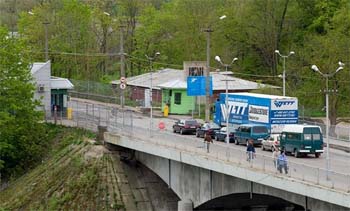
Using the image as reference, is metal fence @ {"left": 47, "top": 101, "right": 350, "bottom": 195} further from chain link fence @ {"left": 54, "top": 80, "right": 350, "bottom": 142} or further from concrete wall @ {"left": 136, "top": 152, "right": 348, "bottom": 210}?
chain link fence @ {"left": 54, "top": 80, "right": 350, "bottom": 142}

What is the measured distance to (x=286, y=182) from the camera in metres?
41.2

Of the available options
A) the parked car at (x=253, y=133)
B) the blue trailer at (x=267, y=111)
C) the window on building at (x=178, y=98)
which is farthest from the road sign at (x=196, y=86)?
the parked car at (x=253, y=133)

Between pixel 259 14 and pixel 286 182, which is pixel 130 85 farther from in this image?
pixel 286 182

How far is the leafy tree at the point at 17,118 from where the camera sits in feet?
228

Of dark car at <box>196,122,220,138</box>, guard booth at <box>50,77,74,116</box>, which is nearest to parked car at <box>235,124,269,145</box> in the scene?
dark car at <box>196,122,220,138</box>

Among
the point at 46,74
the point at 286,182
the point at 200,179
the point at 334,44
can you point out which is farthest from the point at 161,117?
the point at 286,182

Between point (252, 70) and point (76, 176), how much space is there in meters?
48.1

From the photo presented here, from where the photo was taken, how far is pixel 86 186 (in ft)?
201

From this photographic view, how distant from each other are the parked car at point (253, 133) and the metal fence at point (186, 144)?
1.18 metres

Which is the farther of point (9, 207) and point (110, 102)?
point (110, 102)

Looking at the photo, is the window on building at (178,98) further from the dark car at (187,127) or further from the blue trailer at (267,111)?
the blue trailer at (267,111)

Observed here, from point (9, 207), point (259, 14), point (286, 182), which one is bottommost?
point (9, 207)

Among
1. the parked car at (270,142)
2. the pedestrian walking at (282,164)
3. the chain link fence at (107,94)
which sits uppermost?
the chain link fence at (107,94)

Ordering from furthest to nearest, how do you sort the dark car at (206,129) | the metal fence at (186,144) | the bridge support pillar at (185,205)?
the dark car at (206,129) < the bridge support pillar at (185,205) < the metal fence at (186,144)
